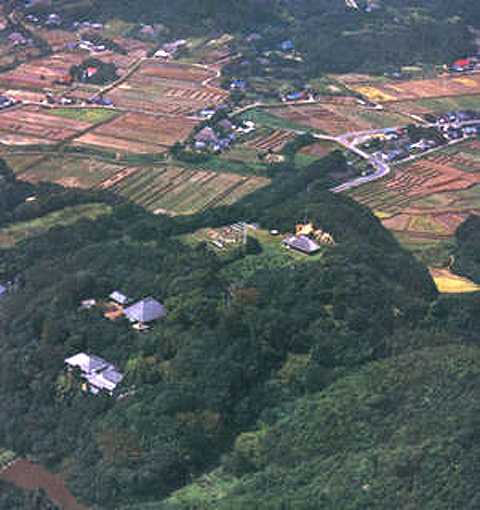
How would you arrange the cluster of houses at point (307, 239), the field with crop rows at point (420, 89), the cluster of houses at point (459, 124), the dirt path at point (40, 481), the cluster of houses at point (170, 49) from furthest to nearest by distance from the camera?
the cluster of houses at point (170, 49), the field with crop rows at point (420, 89), the cluster of houses at point (459, 124), the cluster of houses at point (307, 239), the dirt path at point (40, 481)

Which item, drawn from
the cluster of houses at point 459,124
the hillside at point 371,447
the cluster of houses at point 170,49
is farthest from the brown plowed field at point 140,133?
the hillside at point 371,447

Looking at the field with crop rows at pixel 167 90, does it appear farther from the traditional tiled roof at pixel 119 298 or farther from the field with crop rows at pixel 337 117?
the traditional tiled roof at pixel 119 298

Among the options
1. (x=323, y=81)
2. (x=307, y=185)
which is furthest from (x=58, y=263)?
(x=323, y=81)

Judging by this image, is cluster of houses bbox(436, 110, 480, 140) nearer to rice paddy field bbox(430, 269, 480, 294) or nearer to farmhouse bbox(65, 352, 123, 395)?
rice paddy field bbox(430, 269, 480, 294)

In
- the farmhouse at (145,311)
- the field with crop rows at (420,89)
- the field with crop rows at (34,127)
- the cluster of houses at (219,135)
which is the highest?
the farmhouse at (145,311)

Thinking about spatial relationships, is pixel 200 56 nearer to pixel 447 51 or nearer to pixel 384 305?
pixel 447 51

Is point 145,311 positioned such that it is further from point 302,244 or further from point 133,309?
point 302,244
